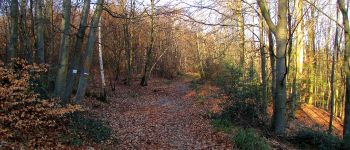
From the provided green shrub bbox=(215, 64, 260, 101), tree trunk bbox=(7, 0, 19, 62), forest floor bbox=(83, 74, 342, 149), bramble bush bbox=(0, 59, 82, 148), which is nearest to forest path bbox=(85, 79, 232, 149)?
forest floor bbox=(83, 74, 342, 149)

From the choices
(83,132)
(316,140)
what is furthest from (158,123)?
(316,140)

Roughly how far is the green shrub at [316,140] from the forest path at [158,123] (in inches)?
130

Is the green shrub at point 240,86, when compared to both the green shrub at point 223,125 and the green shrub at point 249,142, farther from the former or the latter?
the green shrub at point 249,142

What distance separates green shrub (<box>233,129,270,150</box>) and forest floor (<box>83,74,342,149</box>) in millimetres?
278

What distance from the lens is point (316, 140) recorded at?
36.6 ft

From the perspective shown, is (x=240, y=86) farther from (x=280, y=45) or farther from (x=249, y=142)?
(x=249, y=142)

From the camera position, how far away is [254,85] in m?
12.7

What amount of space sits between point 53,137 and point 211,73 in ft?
72.1

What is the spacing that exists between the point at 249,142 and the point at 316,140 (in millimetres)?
3692

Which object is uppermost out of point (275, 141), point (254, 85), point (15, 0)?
point (15, 0)

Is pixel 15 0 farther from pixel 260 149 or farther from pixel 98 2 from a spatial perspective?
pixel 260 149

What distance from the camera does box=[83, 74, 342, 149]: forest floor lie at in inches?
375

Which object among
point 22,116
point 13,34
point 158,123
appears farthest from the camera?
point 158,123

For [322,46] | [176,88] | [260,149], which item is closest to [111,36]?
[176,88]
